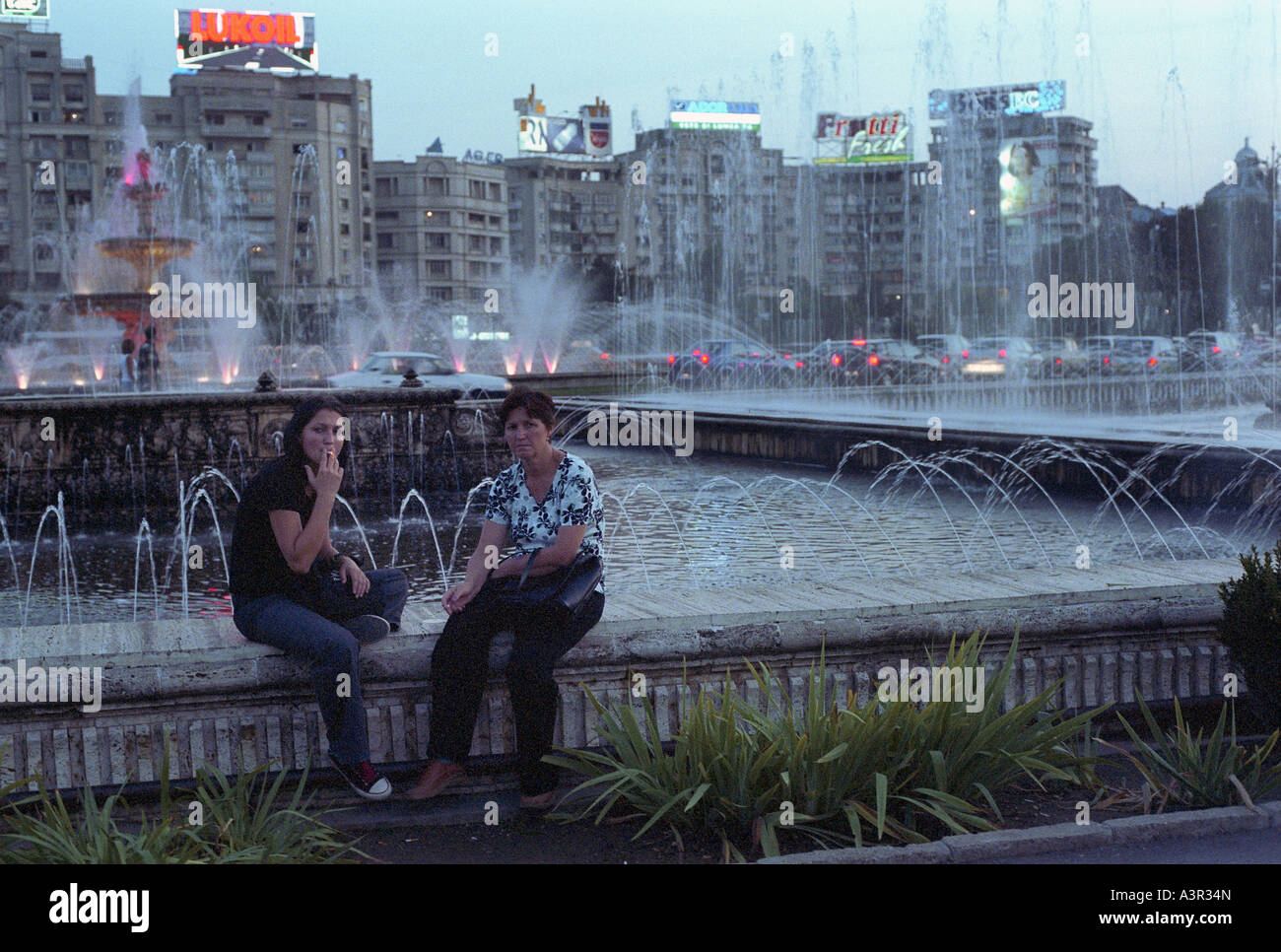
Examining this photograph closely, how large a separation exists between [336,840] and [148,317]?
82.0 ft

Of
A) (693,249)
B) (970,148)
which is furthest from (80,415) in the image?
(970,148)

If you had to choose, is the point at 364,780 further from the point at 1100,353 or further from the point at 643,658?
the point at 1100,353

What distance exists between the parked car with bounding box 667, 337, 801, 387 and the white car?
28.1 feet

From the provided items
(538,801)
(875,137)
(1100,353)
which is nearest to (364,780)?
(538,801)

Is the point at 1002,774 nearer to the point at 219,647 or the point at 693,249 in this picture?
the point at 219,647

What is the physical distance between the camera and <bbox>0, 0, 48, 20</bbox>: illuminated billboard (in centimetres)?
9400

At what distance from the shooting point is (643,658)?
492 cm

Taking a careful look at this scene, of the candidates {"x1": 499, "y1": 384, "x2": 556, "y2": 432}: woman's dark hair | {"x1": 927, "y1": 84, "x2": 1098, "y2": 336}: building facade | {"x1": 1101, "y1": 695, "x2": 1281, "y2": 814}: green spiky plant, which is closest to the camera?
{"x1": 1101, "y1": 695, "x2": 1281, "y2": 814}: green spiky plant

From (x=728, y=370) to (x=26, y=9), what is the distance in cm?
7769

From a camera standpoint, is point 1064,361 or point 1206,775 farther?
point 1064,361

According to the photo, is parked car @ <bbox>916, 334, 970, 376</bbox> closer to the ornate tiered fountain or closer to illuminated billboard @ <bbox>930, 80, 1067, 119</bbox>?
the ornate tiered fountain

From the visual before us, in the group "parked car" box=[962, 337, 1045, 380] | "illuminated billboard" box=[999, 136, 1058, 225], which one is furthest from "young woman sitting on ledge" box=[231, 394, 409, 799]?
"illuminated billboard" box=[999, 136, 1058, 225]

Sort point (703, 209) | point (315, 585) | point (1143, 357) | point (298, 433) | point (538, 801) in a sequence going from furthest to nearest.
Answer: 1. point (703, 209)
2. point (1143, 357)
3. point (298, 433)
4. point (315, 585)
5. point (538, 801)

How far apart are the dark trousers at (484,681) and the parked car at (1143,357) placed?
101ft
